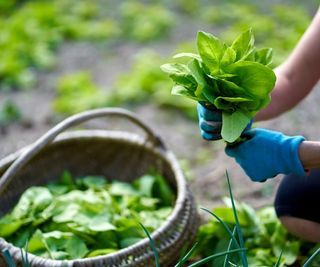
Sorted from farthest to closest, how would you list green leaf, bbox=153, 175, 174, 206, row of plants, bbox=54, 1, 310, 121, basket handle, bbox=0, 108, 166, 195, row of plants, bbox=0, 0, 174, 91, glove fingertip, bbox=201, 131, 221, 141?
row of plants, bbox=0, 0, 174, 91 < row of plants, bbox=54, 1, 310, 121 < green leaf, bbox=153, 175, 174, 206 < basket handle, bbox=0, 108, 166, 195 < glove fingertip, bbox=201, 131, 221, 141

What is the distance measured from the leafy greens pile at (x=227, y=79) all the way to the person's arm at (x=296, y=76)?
1.00 feet

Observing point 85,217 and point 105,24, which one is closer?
point 85,217

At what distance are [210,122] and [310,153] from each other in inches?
7.8

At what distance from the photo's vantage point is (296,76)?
54.8 inches

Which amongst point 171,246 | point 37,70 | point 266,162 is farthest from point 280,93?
point 37,70

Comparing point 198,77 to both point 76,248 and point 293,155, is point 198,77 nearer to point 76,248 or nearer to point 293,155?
point 293,155

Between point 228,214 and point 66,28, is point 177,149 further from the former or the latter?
point 66,28

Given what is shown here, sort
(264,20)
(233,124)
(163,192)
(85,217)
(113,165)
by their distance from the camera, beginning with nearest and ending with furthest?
(233,124)
(85,217)
(163,192)
(113,165)
(264,20)

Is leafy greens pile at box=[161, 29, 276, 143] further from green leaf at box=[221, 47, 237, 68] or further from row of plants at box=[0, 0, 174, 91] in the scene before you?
row of plants at box=[0, 0, 174, 91]

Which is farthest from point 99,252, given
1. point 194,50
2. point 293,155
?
point 194,50

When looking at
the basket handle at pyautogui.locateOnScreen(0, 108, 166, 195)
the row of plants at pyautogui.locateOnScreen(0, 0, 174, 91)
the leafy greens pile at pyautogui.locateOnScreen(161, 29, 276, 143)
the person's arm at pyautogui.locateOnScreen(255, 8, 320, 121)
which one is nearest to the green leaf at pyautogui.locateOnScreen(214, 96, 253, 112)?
the leafy greens pile at pyautogui.locateOnScreen(161, 29, 276, 143)

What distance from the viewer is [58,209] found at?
1.45 metres

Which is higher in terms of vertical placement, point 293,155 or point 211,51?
point 211,51

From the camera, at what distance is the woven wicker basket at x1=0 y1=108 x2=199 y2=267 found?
1306 mm
